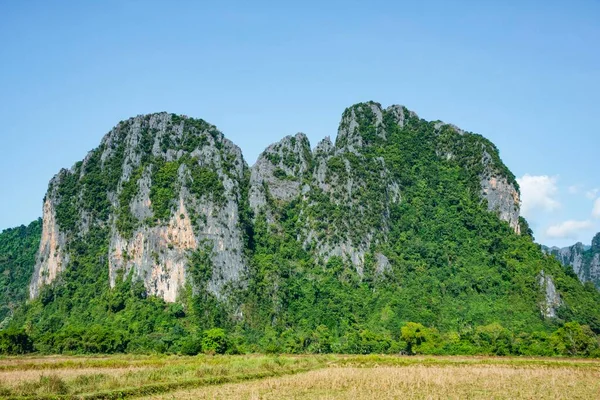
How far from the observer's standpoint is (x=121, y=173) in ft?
256

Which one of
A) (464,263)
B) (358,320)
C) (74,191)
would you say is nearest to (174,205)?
(74,191)

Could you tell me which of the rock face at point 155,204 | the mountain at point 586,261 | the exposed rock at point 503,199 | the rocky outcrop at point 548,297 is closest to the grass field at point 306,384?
the rocky outcrop at point 548,297

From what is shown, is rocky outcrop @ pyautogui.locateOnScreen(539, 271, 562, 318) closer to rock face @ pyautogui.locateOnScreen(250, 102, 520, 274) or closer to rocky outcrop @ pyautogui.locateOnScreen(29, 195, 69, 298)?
rock face @ pyautogui.locateOnScreen(250, 102, 520, 274)

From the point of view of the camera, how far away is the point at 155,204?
70.4 meters

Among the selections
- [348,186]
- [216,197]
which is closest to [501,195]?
[348,186]

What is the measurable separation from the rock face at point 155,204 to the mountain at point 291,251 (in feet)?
0.62

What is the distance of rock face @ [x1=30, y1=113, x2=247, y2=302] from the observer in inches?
2687

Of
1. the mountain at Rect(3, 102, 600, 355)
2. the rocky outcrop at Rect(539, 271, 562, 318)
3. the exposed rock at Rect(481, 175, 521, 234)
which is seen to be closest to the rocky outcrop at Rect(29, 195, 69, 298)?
the mountain at Rect(3, 102, 600, 355)

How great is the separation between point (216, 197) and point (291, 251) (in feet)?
39.3

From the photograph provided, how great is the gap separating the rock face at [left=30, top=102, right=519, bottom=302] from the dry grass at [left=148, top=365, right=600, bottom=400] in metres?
41.4

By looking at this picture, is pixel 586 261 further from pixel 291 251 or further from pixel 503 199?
pixel 291 251

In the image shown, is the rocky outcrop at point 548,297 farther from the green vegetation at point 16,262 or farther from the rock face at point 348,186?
the green vegetation at point 16,262

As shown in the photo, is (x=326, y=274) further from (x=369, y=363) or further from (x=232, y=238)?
(x=369, y=363)

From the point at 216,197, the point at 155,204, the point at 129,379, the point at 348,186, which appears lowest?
the point at 129,379
